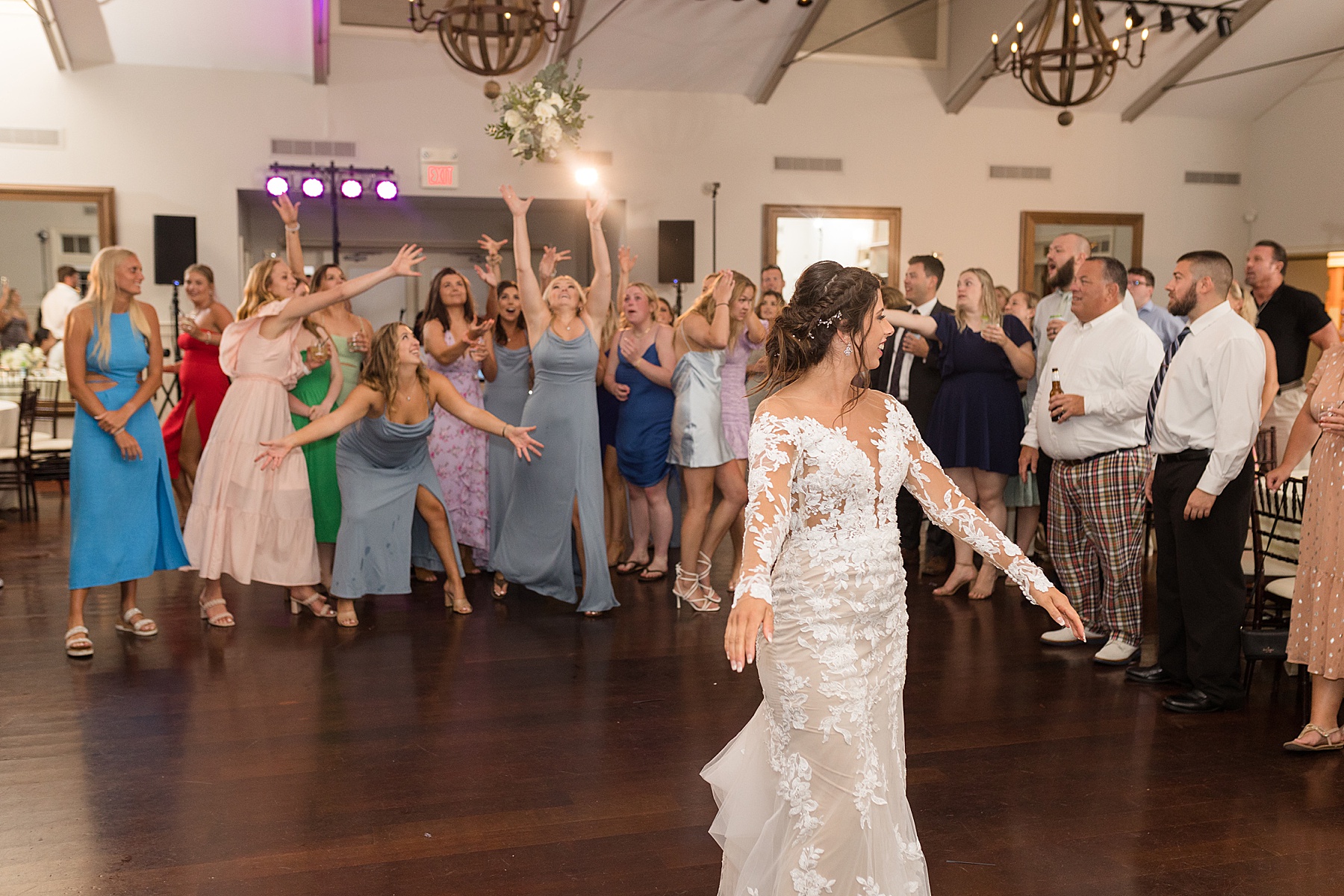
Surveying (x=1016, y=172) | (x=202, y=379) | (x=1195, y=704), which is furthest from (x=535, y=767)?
(x=1016, y=172)

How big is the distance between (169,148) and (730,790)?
9959mm

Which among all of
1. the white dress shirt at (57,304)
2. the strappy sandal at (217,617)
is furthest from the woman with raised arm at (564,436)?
the white dress shirt at (57,304)

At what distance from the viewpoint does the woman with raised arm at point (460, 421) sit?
554cm

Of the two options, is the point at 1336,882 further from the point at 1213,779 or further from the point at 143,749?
the point at 143,749

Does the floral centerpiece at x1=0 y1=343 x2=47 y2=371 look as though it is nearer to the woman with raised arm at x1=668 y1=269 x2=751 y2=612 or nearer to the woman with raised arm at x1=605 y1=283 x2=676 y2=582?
the woman with raised arm at x1=605 y1=283 x2=676 y2=582

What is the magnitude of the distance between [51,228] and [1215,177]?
12.5 meters

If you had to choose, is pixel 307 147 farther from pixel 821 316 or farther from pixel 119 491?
pixel 821 316

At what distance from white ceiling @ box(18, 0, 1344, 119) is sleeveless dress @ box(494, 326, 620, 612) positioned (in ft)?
19.4

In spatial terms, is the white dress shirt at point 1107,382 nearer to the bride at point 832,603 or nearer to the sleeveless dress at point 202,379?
the bride at point 832,603

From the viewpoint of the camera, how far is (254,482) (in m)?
4.71

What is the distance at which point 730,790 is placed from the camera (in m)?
2.22

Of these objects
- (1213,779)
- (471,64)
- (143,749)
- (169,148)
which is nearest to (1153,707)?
(1213,779)

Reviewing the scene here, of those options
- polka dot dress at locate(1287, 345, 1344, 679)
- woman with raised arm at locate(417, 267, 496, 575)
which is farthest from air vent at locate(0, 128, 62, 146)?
polka dot dress at locate(1287, 345, 1344, 679)

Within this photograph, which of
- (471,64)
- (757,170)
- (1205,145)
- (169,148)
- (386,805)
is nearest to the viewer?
(386,805)
